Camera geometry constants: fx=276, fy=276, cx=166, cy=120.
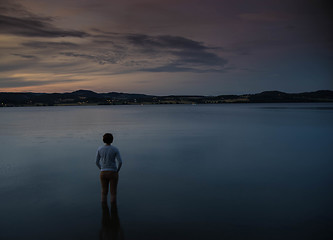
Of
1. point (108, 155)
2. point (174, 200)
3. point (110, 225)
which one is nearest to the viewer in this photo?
point (110, 225)

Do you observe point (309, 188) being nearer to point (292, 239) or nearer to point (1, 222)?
point (292, 239)

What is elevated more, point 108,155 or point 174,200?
point 108,155

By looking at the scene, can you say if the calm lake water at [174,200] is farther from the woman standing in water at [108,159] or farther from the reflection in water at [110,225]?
the woman standing in water at [108,159]

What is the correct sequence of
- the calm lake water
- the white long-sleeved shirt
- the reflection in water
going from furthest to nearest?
1. the white long-sleeved shirt
2. the calm lake water
3. the reflection in water

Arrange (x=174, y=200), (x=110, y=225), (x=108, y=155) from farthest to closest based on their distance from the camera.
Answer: (x=174, y=200), (x=108, y=155), (x=110, y=225)

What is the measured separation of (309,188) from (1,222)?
34.1 feet

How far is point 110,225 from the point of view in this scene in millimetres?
7254

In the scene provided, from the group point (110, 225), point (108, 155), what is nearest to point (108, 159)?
point (108, 155)

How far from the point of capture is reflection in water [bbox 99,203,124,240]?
6668mm

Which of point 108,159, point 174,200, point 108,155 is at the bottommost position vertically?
point 174,200

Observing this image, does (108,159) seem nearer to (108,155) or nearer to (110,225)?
(108,155)

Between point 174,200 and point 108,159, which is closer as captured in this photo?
point 108,159

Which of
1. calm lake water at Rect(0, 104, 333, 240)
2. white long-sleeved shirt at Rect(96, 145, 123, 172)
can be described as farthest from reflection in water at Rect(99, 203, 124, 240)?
white long-sleeved shirt at Rect(96, 145, 123, 172)

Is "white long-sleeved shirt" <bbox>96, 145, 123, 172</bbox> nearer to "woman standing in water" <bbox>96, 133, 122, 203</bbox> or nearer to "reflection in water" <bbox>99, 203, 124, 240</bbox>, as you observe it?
"woman standing in water" <bbox>96, 133, 122, 203</bbox>
